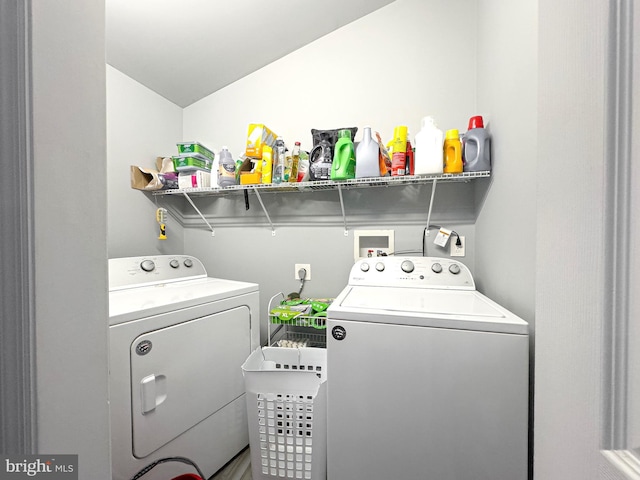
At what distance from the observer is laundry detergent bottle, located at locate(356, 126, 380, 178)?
148cm

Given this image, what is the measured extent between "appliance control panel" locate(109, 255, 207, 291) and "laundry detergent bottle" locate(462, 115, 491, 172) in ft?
6.20

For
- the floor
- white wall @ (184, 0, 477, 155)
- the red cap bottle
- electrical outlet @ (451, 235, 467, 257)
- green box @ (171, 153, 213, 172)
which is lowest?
the floor

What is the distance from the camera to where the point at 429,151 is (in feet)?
4.54

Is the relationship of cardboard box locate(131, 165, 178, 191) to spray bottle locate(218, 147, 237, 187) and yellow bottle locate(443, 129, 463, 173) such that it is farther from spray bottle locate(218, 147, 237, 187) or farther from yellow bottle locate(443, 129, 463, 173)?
yellow bottle locate(443, 129, 463, 173)

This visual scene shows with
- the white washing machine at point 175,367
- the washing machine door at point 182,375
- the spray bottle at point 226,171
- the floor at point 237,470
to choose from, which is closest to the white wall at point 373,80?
the spray bottle at point 226,171

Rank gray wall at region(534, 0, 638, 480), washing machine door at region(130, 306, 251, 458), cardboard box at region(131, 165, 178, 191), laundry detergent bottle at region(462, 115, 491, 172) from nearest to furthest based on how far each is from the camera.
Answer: gray wall at region(534, 0, 638, 480) < washing machine door at region(130, 306, 251, 458) < laundry detergent bottle at region(462, 115, 491, 172) < cardboard box at region(131, 165, 178, 191)

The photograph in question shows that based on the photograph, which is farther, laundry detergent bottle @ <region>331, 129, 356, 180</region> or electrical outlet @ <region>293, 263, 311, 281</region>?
electrical outlet @ <region>293, 263, 311, 281</region>

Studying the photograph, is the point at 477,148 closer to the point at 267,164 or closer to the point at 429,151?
the point at 429,151

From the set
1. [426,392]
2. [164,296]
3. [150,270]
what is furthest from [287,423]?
[150,270]

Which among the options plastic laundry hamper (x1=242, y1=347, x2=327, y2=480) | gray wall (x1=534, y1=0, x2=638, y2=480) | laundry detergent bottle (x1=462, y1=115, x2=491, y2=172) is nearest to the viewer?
gray wall (x1=534, y1=0, x2=638, y2=480)

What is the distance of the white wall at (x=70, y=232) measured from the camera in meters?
0.40

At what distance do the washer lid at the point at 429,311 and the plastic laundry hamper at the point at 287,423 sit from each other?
41 cm

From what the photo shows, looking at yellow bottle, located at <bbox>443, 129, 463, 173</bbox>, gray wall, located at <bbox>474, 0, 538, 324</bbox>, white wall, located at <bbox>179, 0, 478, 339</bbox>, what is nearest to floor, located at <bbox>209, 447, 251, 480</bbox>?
white wall, located at <bbox>179, 0, 478, 339</bbox>

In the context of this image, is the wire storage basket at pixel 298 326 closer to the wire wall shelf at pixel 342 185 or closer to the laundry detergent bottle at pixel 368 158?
the wire wall shelf at pixel 342 185
